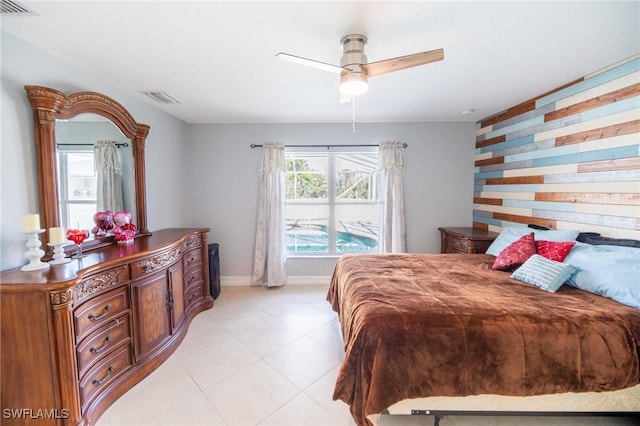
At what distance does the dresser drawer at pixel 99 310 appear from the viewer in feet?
5.17

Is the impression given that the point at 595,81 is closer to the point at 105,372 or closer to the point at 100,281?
the point at 100,281

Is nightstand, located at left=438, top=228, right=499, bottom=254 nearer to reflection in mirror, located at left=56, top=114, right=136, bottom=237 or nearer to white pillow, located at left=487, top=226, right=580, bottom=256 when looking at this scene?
white pillow, located at left=487, top=226, right=580, bottom=256

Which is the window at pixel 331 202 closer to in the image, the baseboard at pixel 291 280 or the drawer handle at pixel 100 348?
the baseboard at pixel 291 280

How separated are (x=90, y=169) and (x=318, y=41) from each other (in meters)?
2.13

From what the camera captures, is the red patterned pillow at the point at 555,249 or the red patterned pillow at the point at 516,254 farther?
the red patterned pillow at the point at 516,254

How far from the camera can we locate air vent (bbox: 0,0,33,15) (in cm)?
141

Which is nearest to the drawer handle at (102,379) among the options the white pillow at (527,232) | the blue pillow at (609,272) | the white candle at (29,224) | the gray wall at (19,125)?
the gray wall at (19,125)

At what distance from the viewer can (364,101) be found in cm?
298

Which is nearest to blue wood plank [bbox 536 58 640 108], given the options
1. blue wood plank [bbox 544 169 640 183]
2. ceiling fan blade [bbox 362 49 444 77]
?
blue wood plank [bbox 544 169 640 183]

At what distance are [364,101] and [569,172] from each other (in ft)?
7.12

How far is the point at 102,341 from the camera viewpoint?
69.0 inches

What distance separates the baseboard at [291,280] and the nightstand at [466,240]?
72.7 inches

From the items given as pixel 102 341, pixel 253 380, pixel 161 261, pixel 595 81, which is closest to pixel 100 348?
pixel 102 341

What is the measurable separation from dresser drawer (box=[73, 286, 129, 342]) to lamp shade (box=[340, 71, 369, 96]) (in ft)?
7.13
